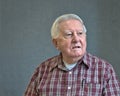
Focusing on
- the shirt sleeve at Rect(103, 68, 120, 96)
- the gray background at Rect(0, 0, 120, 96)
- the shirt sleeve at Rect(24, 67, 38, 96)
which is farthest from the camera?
the gray background at Rect(0, 0, 120, 96)

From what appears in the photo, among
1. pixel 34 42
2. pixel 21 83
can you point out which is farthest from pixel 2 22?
pixel 21 83

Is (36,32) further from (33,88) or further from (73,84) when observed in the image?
(73,84)

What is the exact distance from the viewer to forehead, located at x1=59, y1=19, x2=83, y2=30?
5.49 feet

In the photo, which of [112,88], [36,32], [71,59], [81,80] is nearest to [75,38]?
[71,59]

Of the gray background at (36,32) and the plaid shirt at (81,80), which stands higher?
the gray background at (36,32)

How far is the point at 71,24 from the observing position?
1.68 m

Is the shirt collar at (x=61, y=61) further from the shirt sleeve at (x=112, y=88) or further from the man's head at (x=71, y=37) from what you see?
the shirt sleeve at (x=112, y=88)

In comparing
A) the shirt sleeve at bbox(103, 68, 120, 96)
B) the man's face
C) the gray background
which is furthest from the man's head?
the gray background

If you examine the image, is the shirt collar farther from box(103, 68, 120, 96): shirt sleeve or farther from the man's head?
box(103, 68, 120, 96): shirt sleeve

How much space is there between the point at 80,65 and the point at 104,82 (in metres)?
0.17

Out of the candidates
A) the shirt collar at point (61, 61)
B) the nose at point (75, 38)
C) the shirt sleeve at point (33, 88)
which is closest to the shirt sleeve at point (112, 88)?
the shirt collar at point (61, 61)

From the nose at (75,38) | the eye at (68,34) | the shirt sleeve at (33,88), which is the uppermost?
the eye at (68,34)

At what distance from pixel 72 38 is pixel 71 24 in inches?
3.2

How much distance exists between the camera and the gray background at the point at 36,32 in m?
2.31
